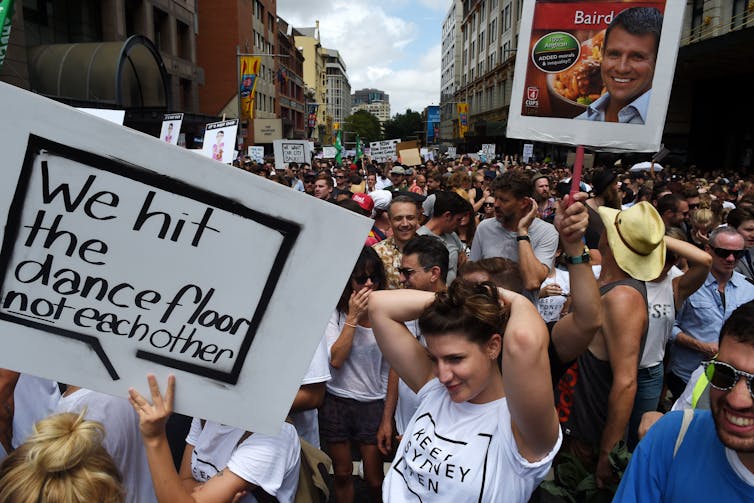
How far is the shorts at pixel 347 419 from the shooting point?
120 inches

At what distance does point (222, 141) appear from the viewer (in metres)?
7.31

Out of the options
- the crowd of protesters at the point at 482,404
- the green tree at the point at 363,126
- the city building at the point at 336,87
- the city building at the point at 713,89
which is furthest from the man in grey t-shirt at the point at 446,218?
the city building at the point at 336,87

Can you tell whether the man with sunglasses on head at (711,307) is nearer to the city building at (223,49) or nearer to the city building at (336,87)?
the city building at (223,49)

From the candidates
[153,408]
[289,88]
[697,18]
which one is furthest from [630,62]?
[289,88]

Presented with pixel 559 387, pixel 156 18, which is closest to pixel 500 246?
pixel 559 387

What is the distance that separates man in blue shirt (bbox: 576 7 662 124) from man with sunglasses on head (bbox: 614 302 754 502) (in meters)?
1.13

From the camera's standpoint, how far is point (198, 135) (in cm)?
3112

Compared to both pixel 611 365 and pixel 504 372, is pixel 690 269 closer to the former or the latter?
pixel 611 365

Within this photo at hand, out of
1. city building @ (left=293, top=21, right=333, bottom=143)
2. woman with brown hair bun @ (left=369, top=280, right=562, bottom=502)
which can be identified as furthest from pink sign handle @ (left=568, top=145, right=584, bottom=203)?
city building @ (left=293, top=21, right=333, bottom=143)

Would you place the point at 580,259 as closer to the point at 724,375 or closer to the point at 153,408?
the point at 724,375

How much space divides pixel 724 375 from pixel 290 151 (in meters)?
14.1

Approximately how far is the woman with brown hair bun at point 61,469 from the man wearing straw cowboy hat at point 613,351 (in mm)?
1994

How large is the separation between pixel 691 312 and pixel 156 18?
3354 centimetres

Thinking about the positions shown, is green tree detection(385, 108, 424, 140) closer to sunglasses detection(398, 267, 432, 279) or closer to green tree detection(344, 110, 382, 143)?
green tree detection(344, 110, 382, 143)
